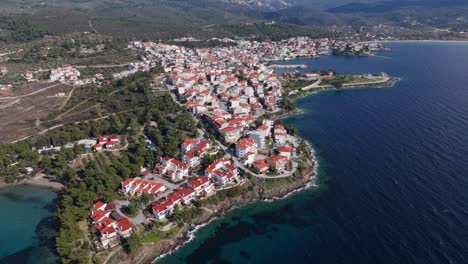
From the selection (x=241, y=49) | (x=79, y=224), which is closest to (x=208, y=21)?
(x=241, y=49)

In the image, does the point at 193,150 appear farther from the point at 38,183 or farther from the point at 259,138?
the point at 38,183

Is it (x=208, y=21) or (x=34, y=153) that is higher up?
(x=208, y=21)

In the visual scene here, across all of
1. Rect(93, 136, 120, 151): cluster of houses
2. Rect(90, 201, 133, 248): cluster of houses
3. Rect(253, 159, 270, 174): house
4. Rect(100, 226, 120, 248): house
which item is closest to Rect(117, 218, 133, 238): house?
Rect(90, 201, 133, 248): cluster of houses

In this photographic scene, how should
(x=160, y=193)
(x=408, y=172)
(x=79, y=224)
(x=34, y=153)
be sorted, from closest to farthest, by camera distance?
(x=79, y=224) < (x=160, y=193) < (x=408, y=172) < (x=34, y=153)

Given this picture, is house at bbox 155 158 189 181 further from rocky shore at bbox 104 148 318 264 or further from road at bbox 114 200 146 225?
rocky shore at bbox 104 148 318 264

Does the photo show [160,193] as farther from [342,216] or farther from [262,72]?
[262,72]

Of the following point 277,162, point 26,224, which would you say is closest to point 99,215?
point 26,224

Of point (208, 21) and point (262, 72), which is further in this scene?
point (208, 21)
